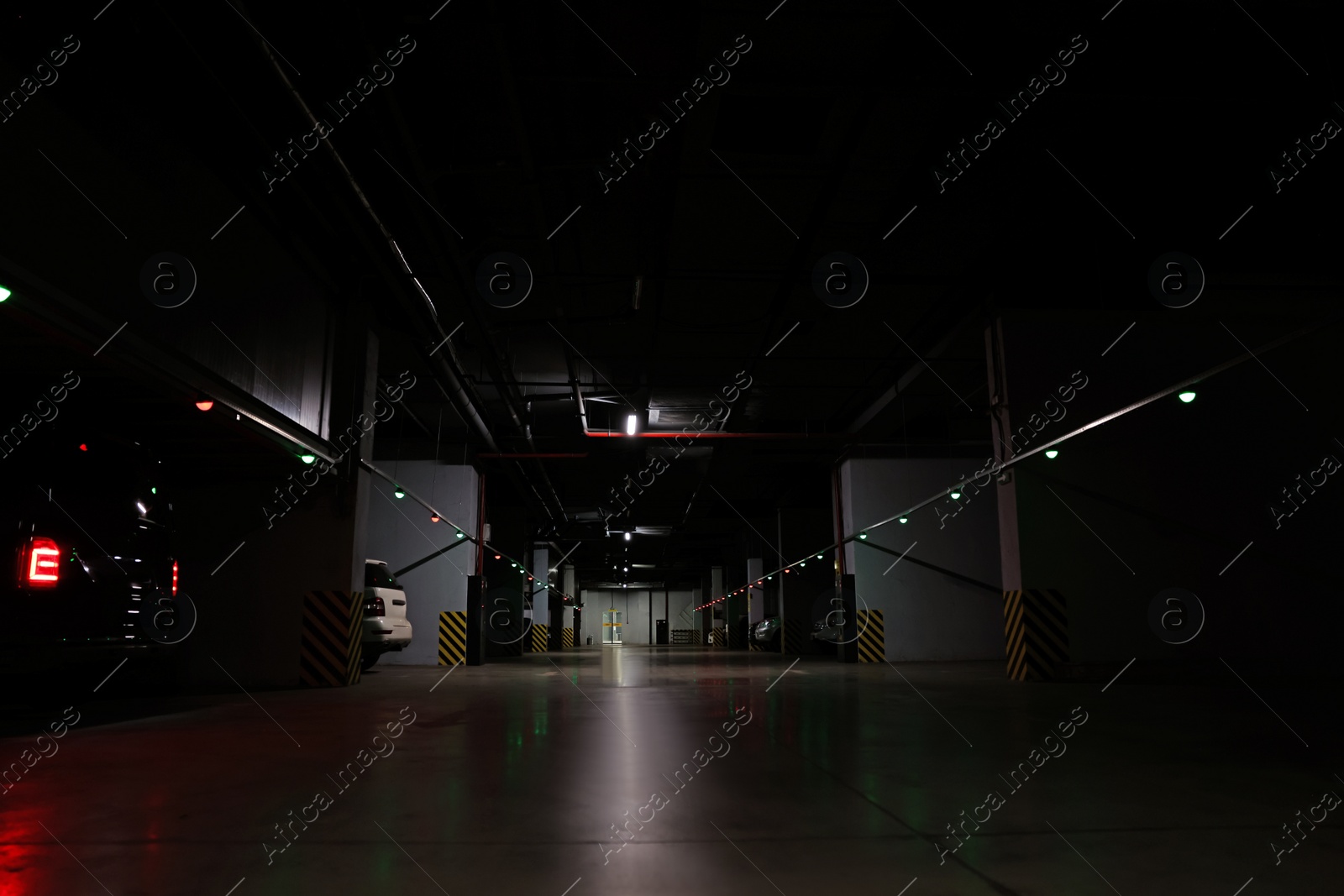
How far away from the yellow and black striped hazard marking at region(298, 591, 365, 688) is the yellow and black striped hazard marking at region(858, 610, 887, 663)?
31.8ft

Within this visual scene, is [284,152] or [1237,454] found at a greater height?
[284,152]

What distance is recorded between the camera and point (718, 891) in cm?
224

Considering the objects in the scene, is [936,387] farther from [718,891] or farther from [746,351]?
[718,891]

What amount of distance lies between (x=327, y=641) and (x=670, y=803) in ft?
23.7

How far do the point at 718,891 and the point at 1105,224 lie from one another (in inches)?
341

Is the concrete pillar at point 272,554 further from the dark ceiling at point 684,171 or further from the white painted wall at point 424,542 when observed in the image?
the white painted wall at point 424,542

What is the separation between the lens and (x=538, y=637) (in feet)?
87.8

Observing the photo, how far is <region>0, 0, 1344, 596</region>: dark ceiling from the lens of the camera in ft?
18.7

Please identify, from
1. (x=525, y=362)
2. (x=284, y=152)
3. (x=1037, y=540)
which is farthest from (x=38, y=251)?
(x=1037, y=540)

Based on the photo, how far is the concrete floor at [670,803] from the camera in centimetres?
236

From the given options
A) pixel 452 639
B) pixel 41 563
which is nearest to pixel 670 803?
pixel 41 563

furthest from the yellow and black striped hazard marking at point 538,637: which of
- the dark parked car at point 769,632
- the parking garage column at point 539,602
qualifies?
the dark parked car at point 769,632

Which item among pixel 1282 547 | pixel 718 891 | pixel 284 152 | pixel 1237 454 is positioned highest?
pixel 284 152

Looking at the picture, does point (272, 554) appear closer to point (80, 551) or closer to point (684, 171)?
point (80, 551)
